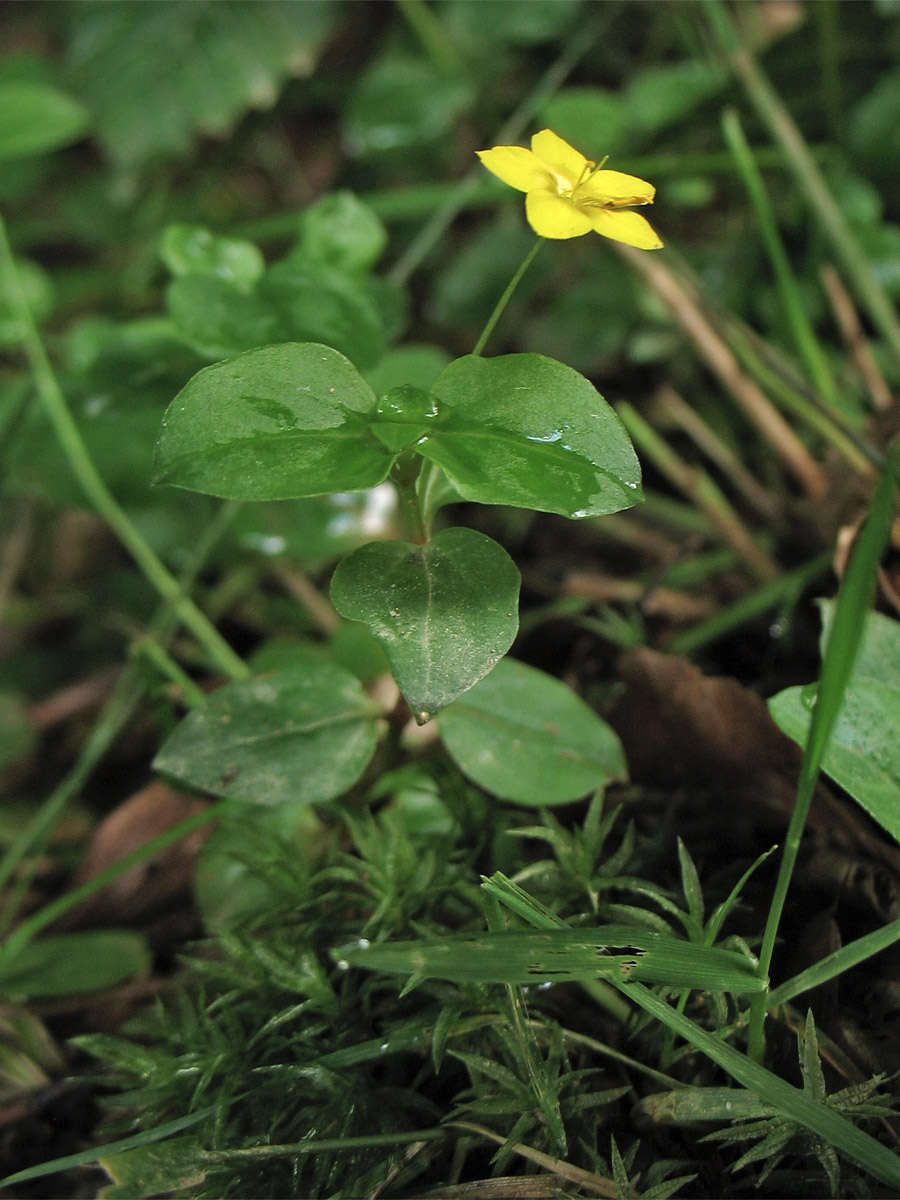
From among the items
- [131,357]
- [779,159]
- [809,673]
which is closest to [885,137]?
[779,159]

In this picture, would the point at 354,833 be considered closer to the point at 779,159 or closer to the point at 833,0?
the point at 779,159

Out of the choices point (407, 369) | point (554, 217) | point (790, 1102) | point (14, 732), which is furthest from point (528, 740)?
point (14, 732)

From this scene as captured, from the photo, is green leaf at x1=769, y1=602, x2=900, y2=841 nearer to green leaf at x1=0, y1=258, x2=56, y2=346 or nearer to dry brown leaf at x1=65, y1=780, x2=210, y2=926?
dry brown leaf at x1=65, y1=780, x2=210, y2=926

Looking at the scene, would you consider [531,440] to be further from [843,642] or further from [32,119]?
[32,119]

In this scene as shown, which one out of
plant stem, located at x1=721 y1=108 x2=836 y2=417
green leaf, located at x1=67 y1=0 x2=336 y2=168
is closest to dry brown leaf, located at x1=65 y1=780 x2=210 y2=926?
plant stem, located at x1=721 y1=108 x2=836 y2=417

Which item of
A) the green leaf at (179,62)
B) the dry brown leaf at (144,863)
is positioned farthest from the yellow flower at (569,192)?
the green leaf at (179,62)
